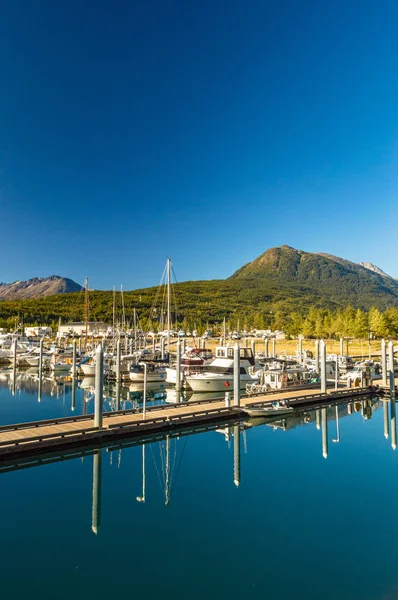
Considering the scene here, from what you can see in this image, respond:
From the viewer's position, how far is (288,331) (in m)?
109

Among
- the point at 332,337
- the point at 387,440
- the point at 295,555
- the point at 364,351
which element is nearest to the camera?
the point at 295,555

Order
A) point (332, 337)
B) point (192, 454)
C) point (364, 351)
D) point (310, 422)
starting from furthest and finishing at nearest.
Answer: point (332, 337), point (364, 351), point (310, 422), point (192, 454)

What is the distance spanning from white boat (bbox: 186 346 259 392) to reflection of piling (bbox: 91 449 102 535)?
783 inches

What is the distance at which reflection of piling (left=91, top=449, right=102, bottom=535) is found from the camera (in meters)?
13.0

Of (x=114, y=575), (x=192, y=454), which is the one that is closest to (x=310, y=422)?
(x=192, y=454)

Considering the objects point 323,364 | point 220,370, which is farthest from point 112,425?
point 220,370

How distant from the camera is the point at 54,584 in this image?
9633 mm

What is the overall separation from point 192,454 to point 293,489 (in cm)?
597

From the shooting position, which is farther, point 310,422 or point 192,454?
point 310,422

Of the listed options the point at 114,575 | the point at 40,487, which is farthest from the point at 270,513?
the point at 40,487

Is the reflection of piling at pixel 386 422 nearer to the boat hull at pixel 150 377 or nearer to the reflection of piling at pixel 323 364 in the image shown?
the reflection of piling at pixel 323 364

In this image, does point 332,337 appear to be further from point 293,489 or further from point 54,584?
point 54,584

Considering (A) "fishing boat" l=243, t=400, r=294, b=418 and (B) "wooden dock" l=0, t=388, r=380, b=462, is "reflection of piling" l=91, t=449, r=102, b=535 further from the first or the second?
(A) "fishing boat" l=243, t=400, r=294, b=418

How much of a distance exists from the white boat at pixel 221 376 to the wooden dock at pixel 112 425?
8.09 m
